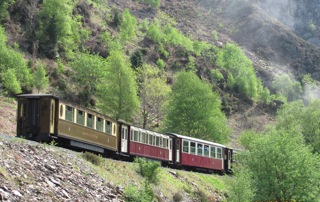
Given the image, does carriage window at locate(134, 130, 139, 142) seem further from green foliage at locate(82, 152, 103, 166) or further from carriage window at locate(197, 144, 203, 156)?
green foliage at locate(82, 152, 103, 166)

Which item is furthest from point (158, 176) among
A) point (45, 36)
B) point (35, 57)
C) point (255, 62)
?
point (255, 62)

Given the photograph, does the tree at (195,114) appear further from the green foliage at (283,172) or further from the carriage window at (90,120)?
the carriage window at (90,120)

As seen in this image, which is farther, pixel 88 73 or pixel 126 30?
pixel 126 30

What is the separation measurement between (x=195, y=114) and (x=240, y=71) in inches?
2622

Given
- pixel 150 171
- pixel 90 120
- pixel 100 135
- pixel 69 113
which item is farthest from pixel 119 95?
pixel 69 113

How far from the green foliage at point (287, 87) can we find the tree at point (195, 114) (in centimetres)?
7451

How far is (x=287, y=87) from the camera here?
136625 mm

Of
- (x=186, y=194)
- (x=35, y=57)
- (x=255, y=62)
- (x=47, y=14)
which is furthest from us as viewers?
(x=255, y=62)

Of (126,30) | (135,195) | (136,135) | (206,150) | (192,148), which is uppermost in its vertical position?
(126,30)

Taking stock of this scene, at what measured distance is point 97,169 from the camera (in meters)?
25.0

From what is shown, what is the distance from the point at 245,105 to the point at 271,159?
246 feet

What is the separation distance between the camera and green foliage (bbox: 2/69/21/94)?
177 ft

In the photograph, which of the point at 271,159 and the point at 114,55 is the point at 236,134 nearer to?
the point at 114,55

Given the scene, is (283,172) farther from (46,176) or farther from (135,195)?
(46,176)
